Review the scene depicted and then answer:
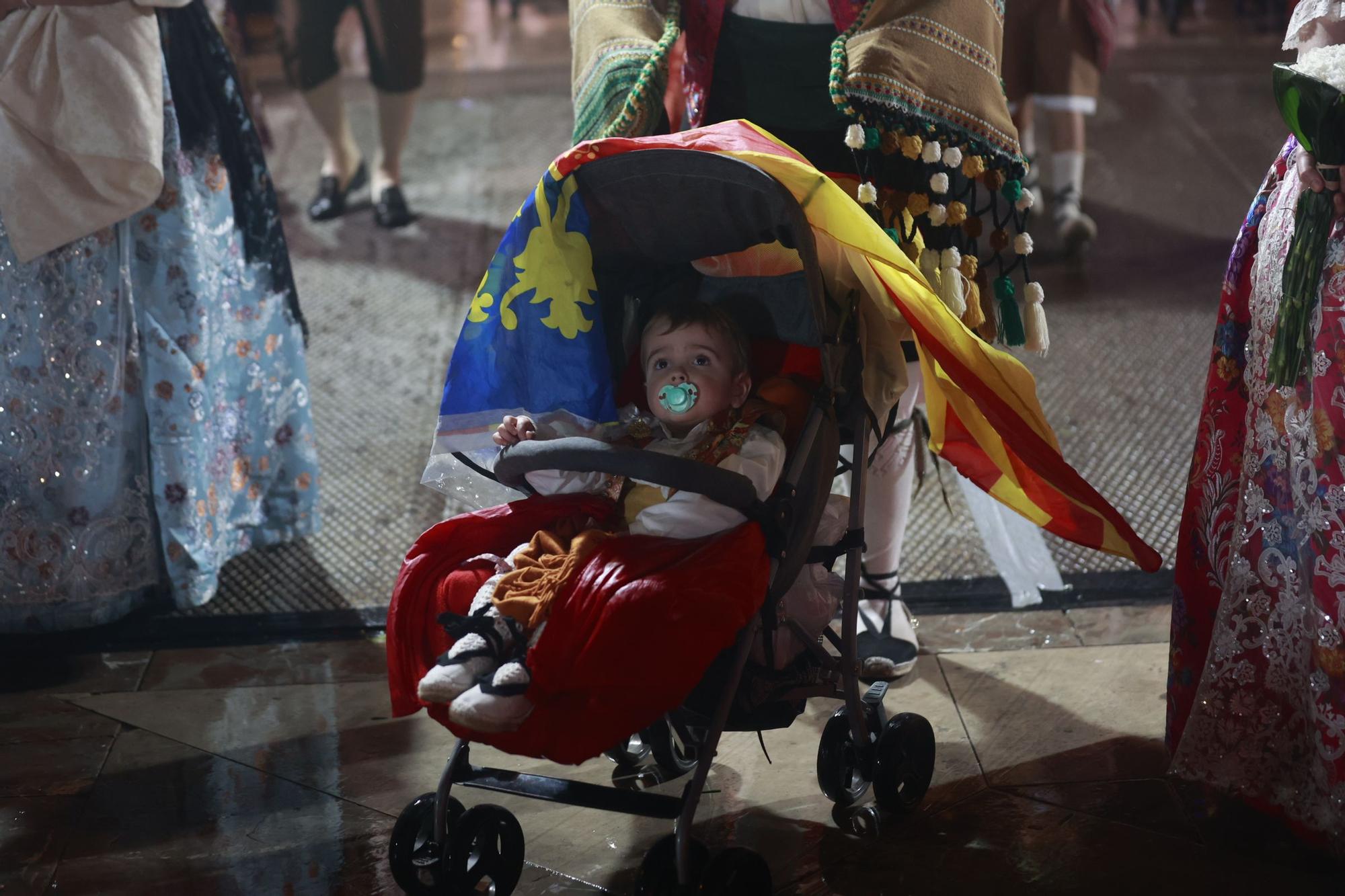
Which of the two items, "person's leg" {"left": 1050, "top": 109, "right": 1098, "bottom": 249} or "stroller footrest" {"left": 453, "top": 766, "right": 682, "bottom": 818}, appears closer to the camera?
"stroller footrest" {"left": 453, "top": 766, "right": 682, "bottom": 818}

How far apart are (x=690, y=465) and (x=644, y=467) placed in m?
0.06

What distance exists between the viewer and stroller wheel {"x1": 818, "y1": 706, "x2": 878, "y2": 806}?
6.70 feet

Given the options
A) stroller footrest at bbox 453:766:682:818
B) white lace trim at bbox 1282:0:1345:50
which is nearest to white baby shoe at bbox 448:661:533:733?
stroller footrest at bbox 453:766:682:818

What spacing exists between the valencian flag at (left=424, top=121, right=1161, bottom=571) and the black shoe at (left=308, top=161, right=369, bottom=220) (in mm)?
2647

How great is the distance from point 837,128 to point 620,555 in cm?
77

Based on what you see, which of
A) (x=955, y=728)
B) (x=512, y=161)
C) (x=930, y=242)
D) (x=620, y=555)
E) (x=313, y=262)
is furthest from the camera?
(x=512, y=161)

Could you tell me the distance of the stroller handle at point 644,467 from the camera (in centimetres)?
172

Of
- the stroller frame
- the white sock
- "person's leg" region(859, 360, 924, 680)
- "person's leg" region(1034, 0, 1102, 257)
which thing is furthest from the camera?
the white sock

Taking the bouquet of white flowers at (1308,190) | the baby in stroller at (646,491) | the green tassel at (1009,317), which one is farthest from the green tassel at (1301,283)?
→ the baby in stroller at (646,491)

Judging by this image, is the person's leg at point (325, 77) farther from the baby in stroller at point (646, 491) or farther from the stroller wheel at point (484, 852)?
the stroller wheel at point (484, 852)

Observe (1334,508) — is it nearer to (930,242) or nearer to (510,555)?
(930,242)

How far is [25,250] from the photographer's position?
239 cm

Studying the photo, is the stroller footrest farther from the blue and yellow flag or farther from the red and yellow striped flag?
the red and yellow striped flag

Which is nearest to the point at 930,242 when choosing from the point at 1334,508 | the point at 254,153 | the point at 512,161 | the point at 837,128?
the point at 837,128
